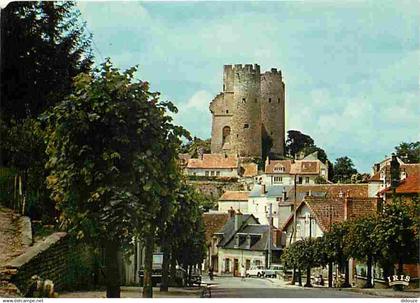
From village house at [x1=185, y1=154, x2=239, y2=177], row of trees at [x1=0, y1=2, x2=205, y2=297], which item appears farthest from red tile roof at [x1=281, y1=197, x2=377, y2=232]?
row of trees at [x1=0, y1=2, x2=205, y2=297]

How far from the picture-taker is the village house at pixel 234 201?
31.7ft

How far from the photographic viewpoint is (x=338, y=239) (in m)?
9.68

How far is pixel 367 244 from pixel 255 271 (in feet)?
4.29

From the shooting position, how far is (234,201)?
10.4 metres

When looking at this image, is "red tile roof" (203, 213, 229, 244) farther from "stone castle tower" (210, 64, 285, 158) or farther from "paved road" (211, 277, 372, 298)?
"stone castle tower" (210, 64, 285, 158)

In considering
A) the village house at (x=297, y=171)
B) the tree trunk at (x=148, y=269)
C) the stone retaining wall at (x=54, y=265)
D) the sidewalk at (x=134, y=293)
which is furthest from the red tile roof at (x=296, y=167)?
the stone retaining wall at (x=54, y=265)

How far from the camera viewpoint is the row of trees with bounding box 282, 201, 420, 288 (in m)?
9.24

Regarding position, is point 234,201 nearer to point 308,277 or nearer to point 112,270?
point 308,277

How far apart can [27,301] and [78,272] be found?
1.62 m

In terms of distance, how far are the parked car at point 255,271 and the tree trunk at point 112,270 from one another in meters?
2.61

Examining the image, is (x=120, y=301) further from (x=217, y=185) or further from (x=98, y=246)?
(x=217, y=185)

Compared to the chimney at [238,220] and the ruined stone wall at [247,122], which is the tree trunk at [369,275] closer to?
the chimney at [238,220]

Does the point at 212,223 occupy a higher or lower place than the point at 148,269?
higher

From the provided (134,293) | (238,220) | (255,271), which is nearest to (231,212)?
(238,220)
